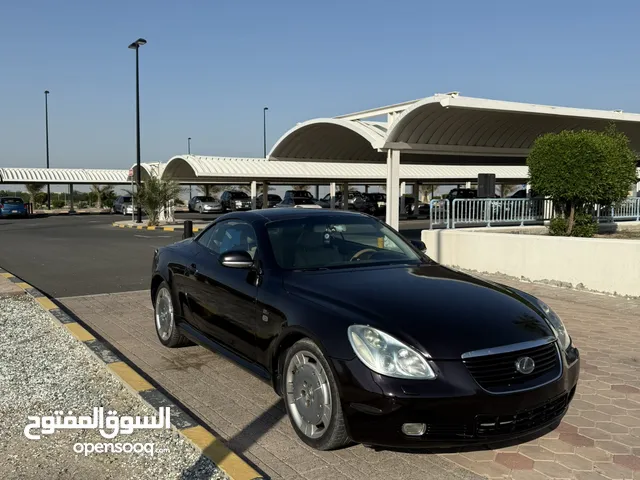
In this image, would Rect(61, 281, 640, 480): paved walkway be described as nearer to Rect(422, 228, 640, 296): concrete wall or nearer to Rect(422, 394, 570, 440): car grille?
Rect(422, 394, 570, 440): car grille

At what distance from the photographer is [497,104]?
1490 cm

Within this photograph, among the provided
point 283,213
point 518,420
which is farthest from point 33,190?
point 518,420

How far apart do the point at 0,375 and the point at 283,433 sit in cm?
285

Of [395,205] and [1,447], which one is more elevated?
[395,205]

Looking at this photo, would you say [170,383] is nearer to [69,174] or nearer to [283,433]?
[283,433]

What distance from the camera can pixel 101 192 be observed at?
56.0 meters

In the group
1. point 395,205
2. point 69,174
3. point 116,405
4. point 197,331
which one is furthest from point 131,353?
point 69,174

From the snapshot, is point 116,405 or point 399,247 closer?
point 116,405

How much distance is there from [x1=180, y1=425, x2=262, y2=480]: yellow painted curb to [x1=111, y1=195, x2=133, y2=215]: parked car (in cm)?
4026

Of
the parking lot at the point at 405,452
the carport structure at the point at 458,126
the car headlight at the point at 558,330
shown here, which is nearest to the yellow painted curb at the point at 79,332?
the parking lot at the point at 405,452

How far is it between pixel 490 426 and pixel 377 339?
0.78 metres

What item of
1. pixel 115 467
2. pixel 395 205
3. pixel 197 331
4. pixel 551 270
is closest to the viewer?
pixel 115 467

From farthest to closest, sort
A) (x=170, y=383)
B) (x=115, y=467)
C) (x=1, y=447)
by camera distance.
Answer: (x=170, y=383) < (x=1, y=447) < (x=115, y=467)

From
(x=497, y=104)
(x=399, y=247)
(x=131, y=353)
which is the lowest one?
(x=131, y=353)
